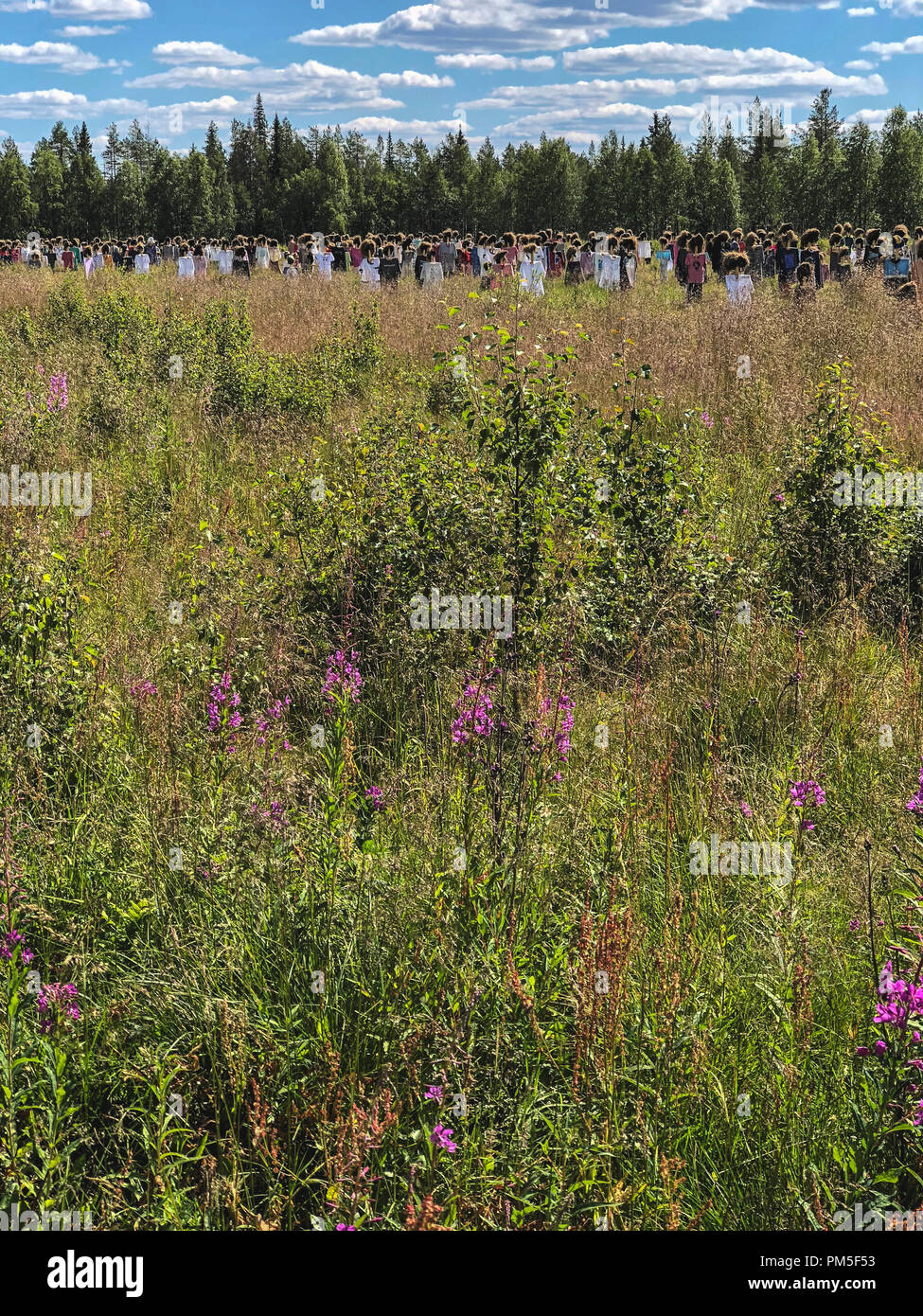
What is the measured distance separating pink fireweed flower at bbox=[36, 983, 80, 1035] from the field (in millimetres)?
22

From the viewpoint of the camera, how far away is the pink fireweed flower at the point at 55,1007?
2.55 metres

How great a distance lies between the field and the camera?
2.28 m

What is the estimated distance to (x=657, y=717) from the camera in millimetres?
4262

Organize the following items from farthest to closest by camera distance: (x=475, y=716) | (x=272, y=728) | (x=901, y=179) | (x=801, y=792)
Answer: (x=901, y=179), (x=272, y=728), (x=475, y=716), (x=801, y=792)

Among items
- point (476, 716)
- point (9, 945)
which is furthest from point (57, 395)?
point (9, 945)

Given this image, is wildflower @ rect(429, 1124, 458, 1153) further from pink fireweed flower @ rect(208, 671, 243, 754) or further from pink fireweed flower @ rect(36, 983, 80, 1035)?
pink fireweed flower @ rect(208, 671, 243, 754)

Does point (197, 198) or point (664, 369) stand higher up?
point (197, 198)

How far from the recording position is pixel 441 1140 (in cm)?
207

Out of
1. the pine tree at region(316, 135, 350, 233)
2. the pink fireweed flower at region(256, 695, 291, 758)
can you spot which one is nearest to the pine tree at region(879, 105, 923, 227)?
the pine tree at region(316, 135, 350, 233)

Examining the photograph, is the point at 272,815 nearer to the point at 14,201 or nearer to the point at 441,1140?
the point at 441,1140

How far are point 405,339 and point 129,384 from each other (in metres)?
4.56

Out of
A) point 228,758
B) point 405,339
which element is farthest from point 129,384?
point 228,758

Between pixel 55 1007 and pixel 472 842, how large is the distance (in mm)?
1169
